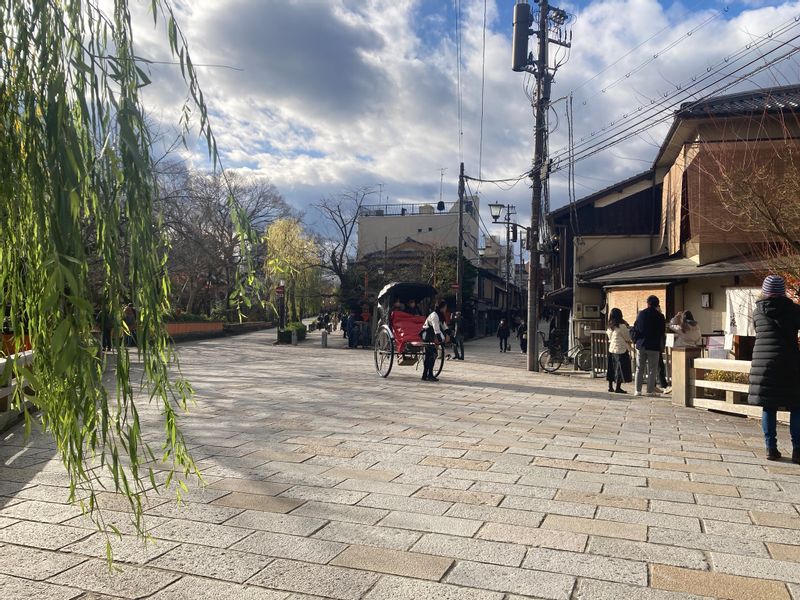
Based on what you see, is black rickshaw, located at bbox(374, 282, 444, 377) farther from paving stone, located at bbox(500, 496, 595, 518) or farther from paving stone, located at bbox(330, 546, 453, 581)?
paving stone, located at bbox(330, 546, 453, 581)

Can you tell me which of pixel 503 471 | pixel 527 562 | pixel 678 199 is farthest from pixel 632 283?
pixel 527 562

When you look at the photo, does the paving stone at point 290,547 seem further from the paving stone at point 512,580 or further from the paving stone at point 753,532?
the paving stone at point 753,532

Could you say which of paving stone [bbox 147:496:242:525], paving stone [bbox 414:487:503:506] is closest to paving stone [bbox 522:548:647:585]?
paving stone [bbox 414:487:503:506]

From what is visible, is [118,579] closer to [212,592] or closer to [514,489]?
[212,592]

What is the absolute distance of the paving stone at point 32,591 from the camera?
2.91m

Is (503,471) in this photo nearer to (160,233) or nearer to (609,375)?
(160,233)

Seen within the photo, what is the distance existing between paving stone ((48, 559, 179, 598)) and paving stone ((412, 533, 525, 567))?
4.45ft

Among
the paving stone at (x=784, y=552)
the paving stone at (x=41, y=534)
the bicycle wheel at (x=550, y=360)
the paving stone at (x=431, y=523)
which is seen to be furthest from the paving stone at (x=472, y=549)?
the bicycle wheel at (x=550, y=360)

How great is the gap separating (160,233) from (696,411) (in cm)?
907

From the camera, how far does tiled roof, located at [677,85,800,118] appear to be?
47.9 ft

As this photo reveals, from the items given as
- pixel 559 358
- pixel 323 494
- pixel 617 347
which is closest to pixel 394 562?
pixel 323 494

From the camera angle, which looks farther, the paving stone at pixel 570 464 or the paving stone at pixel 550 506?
the paving stone at pixel 570 464

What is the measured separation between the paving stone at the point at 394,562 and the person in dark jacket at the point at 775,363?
399 cm

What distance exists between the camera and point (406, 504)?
444cm
